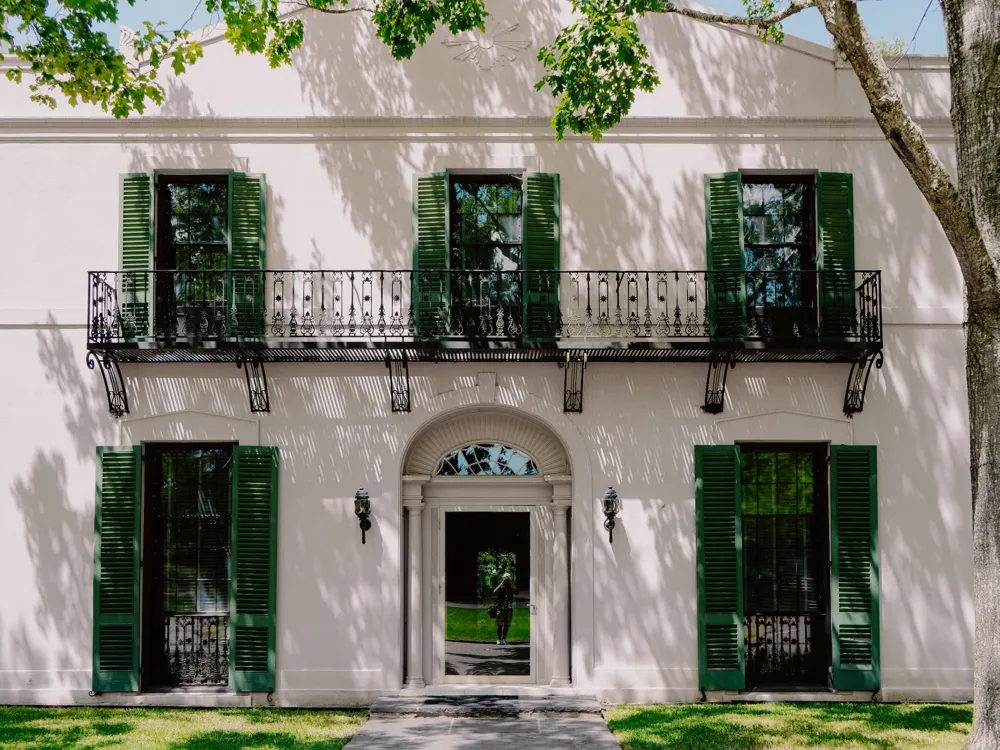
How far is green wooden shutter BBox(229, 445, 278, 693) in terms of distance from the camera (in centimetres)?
1088

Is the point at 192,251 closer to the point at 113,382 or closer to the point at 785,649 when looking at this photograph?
the point at 113,382

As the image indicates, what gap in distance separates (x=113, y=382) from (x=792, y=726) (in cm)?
847

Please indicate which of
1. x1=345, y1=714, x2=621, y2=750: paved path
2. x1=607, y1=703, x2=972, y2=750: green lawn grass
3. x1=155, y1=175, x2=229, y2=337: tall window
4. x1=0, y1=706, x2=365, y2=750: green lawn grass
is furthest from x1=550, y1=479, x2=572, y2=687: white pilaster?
x1=155, y1=175, x2=229, y2=337: tall window

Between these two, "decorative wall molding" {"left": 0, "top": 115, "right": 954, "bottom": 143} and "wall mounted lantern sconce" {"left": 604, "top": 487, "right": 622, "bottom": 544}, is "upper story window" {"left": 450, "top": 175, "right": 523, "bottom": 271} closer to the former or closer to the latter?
"decorative wall molding" {"left": 0, "top": 115, "right": 954, "bottom": 143}

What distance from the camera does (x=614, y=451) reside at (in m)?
11.3

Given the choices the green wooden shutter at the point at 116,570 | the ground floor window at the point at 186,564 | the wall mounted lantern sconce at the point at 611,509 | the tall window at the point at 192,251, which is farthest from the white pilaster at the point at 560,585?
the green wooden shutter at the point at 116,570

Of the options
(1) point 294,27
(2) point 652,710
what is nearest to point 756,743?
(2) point 652,710

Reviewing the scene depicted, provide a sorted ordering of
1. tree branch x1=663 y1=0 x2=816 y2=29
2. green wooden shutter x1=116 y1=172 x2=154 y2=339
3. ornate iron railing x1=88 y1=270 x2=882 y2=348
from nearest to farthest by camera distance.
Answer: tree branch x1=663 y1=0 x2=816 y2=29
ornate iron railing x1=88 y1=270 x2=882 y2=348
green wooden shutter x1=116 y1=172 x2=154 y2=339

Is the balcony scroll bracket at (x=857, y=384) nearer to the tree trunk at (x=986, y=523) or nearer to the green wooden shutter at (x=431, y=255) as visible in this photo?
the tree trunk at (x=986, y=523)

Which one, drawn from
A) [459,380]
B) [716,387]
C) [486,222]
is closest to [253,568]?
[459,380]

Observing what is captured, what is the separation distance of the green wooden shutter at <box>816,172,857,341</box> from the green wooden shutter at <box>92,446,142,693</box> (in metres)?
8.36

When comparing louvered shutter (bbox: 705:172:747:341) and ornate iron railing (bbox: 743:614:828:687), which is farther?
ornate iron railing (bbox: 743:614:828:687)

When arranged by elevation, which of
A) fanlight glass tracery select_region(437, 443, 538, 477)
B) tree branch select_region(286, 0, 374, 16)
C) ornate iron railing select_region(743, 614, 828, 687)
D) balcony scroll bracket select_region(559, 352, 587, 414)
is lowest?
ornate iron railing select_region(743, 614, 828, 687)

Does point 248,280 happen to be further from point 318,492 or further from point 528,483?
point 528,483
